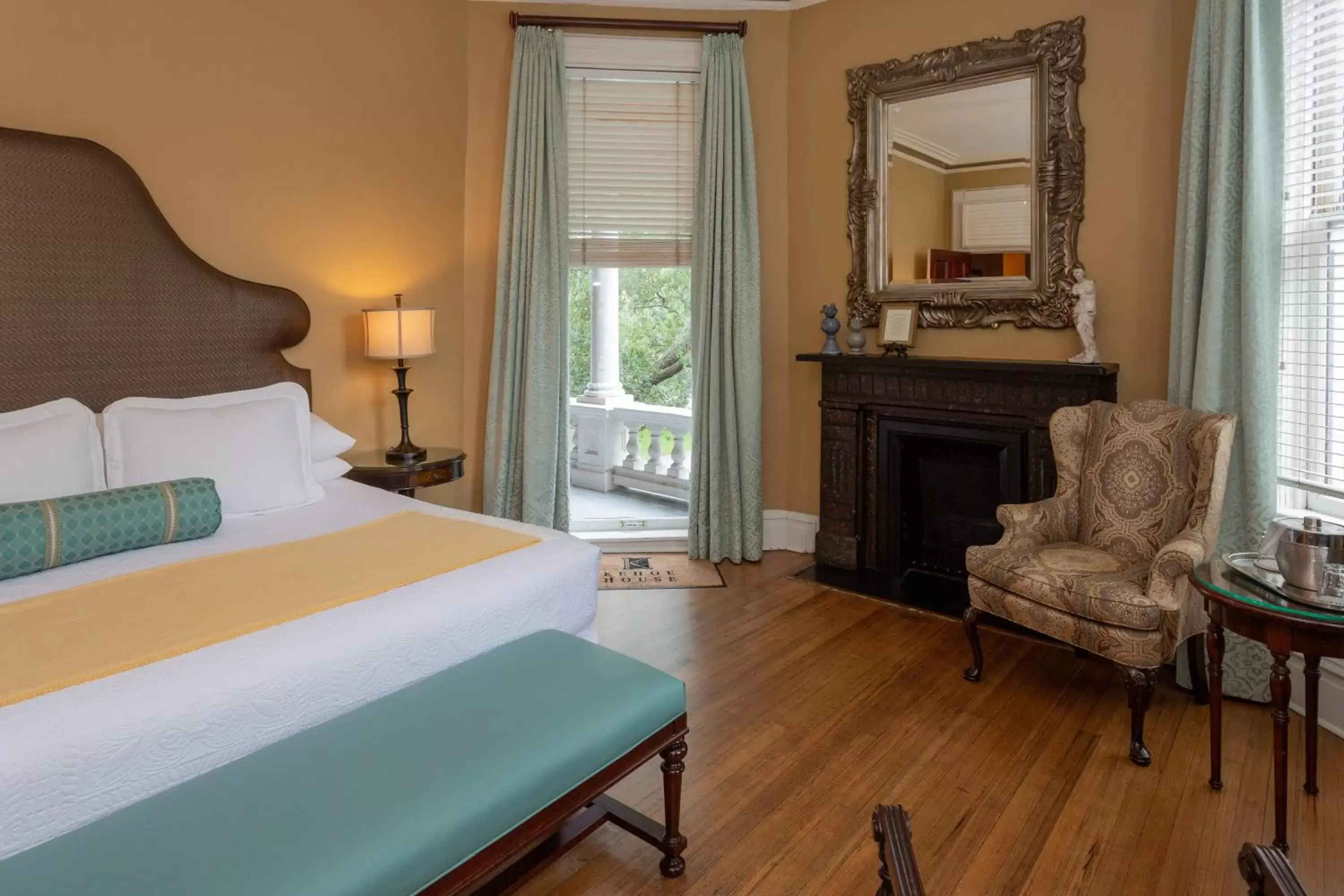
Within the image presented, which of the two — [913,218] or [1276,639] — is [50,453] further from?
[913,218]

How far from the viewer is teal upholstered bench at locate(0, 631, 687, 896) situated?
132 cm

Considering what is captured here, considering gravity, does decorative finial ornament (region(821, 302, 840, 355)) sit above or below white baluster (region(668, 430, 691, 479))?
above

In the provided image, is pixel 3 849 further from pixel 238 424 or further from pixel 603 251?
pixel 603 251

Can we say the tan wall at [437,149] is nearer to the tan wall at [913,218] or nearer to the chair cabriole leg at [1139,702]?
the tan wall at [913,218]

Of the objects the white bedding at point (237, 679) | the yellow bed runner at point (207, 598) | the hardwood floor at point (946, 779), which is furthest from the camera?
the hardwood floor at point (946, 779)

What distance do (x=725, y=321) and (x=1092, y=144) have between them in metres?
1.86

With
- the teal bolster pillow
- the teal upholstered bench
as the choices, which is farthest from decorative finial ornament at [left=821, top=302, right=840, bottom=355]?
the teal bolster pillow

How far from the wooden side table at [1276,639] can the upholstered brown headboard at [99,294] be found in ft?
11.5

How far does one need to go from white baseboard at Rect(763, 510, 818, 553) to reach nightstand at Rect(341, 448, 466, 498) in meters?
1.82

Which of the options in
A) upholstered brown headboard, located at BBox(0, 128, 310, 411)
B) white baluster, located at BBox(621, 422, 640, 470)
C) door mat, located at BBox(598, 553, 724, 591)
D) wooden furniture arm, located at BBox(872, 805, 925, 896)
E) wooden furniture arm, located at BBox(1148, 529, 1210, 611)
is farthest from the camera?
white baluster, located at BBox(621, 422, 640, 470)

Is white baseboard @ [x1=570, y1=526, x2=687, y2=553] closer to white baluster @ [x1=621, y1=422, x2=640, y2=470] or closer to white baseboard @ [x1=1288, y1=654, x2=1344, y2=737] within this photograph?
white baluster @ [x1=621, y1=422, x2=640, y2=470]

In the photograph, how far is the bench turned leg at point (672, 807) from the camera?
2.04 metres

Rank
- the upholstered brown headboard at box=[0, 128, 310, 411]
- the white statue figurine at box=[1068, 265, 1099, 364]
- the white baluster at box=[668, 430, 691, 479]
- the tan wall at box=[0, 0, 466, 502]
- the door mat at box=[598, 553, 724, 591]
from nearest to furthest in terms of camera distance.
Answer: the upholstered brown headboard at box=[0, 128, 310, 411] → the tan wall at box=[0, 0, 466, 502] → the white statue figurine at box=[1068, 265, 1099, 364] → the door mat at box=[598, 553, 724, 591] → the white baluster at box=[668, 430, 691, 479]

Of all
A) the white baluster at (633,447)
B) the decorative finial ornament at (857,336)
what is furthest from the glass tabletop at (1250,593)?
the white baluster at (633,447)
